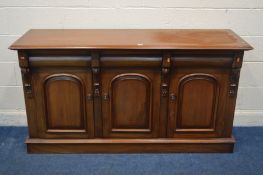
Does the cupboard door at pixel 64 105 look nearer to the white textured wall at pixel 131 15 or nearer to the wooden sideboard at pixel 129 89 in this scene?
the wooden sideboard at pixel 129 89

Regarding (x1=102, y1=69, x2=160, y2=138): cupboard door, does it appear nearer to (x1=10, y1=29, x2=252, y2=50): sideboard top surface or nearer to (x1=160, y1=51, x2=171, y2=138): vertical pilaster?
(x1=160, y1=51, x2=171, y2=138): vertical pilaster

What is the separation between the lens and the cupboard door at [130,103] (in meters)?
2.13

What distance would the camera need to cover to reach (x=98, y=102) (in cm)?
221

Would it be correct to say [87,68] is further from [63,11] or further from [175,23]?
[175,23]

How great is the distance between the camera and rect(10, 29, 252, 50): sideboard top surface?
2008mm

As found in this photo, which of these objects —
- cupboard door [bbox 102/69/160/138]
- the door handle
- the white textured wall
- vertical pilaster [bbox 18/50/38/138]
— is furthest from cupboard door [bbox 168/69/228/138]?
vertical pilaster [bbox 18/50/38/138]

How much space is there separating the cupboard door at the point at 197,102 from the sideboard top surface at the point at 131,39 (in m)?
0.18

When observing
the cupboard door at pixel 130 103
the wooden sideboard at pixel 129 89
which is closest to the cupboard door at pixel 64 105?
the wooden sideboard at pixel 129 89

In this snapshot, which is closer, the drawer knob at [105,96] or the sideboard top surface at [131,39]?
the sideboard top surface at [131,39]

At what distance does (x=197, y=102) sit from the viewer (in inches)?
87.0

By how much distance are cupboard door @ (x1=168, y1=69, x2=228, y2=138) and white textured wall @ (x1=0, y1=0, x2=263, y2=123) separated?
20.4 inches

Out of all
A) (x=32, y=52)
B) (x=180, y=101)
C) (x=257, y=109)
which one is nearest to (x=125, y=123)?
(x=180, y=101)

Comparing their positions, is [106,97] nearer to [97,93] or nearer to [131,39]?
[97,93]

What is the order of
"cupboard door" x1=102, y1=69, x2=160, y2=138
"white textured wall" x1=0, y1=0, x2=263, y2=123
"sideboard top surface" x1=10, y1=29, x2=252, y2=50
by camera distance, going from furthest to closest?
1. "white textured wall" x1=0, y1=0, x2=263, y2=123
2. "cupboard door" x1=102, y1=69, x2=160, y2=138
3. "sideboard top surface" x1=10, y1=29, x2=252, y2=50
